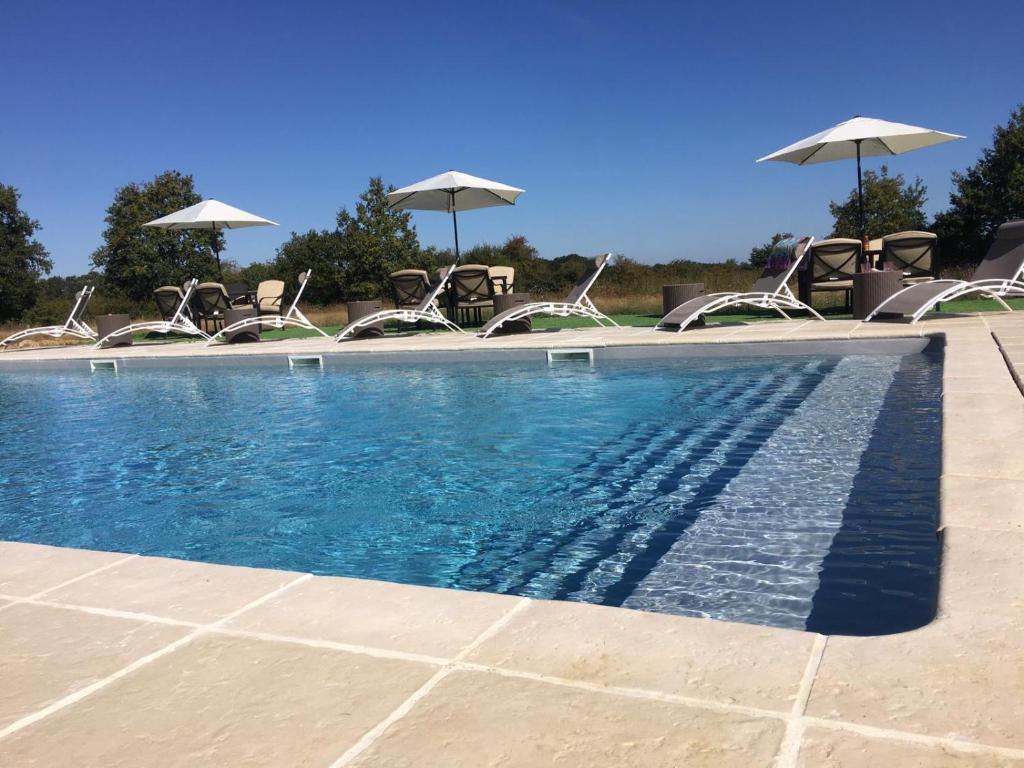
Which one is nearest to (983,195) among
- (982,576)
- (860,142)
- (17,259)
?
(860,142)

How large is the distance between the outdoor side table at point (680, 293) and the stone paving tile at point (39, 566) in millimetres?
9806

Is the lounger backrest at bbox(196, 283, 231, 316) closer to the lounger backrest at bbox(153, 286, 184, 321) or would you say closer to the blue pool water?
the lounger backrest at bbox(153, 286, 184, 321)

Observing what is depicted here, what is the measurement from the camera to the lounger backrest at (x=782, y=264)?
10.3m

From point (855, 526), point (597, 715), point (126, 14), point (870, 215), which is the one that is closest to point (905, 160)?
point (870, 215)

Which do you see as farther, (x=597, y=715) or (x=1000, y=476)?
(x=1000, y=476)

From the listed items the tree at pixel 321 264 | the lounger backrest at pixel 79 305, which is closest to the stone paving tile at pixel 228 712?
the lounger backrest at pixel 79 305

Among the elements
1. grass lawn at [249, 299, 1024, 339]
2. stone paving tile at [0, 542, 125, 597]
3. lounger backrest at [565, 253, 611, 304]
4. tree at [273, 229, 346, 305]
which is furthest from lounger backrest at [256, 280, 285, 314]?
tree at [273, 229, 346, 305]

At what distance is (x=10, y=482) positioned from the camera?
5.04 metres

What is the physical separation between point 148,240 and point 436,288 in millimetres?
18804

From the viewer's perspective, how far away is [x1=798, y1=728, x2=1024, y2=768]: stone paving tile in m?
1.17

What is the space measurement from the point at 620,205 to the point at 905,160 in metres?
11.2

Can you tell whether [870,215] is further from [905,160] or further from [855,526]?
[855,526]

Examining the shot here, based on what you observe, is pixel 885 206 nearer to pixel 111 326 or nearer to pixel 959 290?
pixel 959 290

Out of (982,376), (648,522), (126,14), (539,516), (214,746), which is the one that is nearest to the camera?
(214,746)
